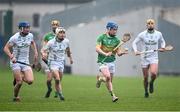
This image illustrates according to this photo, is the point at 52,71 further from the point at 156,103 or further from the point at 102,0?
the point at 102,0

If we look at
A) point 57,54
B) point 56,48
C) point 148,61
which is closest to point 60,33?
point 56,48

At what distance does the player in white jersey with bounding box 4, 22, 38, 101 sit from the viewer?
24.3m

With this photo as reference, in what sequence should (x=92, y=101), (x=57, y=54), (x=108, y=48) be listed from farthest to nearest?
(x=57, y=54), (x=108, y=48), (x=92, y=101)

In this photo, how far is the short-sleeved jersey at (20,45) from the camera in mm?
24359

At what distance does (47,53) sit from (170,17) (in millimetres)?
23998

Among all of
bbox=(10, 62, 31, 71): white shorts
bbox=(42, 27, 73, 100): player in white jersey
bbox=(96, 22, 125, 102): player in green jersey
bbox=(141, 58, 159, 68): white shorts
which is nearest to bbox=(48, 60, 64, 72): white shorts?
bbox=(42, 27, 73, 100): player in white jersey

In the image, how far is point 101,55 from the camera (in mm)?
24703

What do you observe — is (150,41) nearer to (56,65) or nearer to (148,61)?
(148,61)

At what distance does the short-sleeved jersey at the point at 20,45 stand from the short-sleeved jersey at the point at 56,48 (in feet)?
2.25

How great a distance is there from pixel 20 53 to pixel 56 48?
1.14m

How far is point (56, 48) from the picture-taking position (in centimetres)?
2516

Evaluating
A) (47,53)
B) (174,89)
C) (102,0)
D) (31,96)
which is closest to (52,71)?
(47,53)

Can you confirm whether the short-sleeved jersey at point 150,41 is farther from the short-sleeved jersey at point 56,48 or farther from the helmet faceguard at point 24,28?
the helmet faceguard at point 24,28

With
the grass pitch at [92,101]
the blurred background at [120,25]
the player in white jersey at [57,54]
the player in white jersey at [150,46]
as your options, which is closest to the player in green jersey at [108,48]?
the grass pitch at [92,101]
